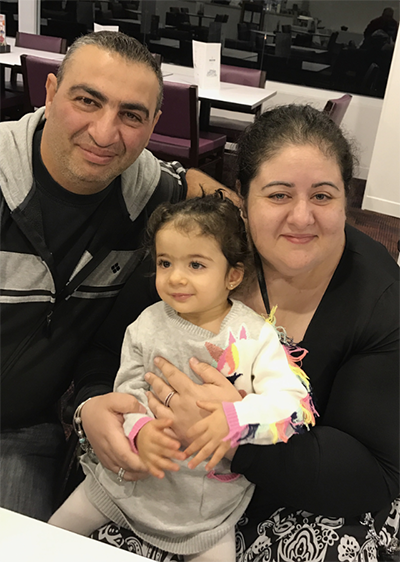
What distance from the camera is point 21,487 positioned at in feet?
4.87

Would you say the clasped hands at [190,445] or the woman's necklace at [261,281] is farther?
the woman's necklace at [261,281]

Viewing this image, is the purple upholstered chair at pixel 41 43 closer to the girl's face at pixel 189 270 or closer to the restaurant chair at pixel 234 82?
the restaurant chair at pixel 234 82

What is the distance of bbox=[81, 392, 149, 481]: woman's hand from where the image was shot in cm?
120

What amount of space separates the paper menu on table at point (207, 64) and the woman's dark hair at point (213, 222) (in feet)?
13.2

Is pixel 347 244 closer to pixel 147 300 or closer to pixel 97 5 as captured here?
pixel 147 300

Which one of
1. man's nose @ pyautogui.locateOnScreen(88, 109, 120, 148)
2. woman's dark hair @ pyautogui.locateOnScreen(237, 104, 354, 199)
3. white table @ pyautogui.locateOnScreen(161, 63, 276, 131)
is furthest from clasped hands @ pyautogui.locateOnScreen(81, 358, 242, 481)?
white table @ pyautogui.locateOnScreen(161, 63, 276, 131)

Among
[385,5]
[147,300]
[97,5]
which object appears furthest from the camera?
[97,5]

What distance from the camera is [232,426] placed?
1.08 m

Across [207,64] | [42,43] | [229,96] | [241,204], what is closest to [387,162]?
[229,96]

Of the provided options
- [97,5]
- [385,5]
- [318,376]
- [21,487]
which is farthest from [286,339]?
[97,5]

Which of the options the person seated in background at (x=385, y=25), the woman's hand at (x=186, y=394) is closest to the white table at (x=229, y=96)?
the person seated in background at (x=385, y=25)

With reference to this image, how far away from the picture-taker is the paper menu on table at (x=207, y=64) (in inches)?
192

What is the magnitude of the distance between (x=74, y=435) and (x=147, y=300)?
0.45m

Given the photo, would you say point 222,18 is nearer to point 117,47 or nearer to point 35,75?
point 35,75
